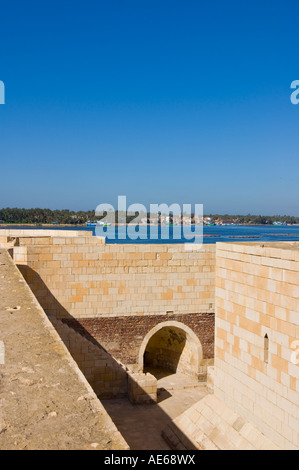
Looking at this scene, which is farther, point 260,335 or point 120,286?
point 120,286

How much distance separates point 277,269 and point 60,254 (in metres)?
6.74

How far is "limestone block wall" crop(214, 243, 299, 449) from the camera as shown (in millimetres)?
6652

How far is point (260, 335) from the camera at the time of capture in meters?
7.50

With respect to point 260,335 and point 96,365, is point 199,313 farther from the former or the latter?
point 260,335

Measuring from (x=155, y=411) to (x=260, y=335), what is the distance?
467 cm

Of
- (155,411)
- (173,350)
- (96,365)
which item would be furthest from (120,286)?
→ (155,411)

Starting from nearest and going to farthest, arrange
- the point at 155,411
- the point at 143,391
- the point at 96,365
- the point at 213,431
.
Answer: the point at 213,431 < the point at 155,411 < the point at 143,391 < the point at 96,365

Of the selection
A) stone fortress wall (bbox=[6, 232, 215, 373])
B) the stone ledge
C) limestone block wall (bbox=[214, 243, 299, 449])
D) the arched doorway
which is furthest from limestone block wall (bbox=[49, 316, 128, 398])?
limestone block wall (bbox=[214, 243, 299, 449])

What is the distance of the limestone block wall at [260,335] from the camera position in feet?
21.8

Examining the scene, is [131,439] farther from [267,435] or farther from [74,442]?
[74,442]

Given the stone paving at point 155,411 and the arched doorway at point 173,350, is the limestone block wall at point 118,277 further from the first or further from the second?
the stone paving at point 155,411

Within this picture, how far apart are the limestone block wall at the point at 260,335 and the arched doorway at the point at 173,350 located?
12.9 feet

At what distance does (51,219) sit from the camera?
3179 inches
